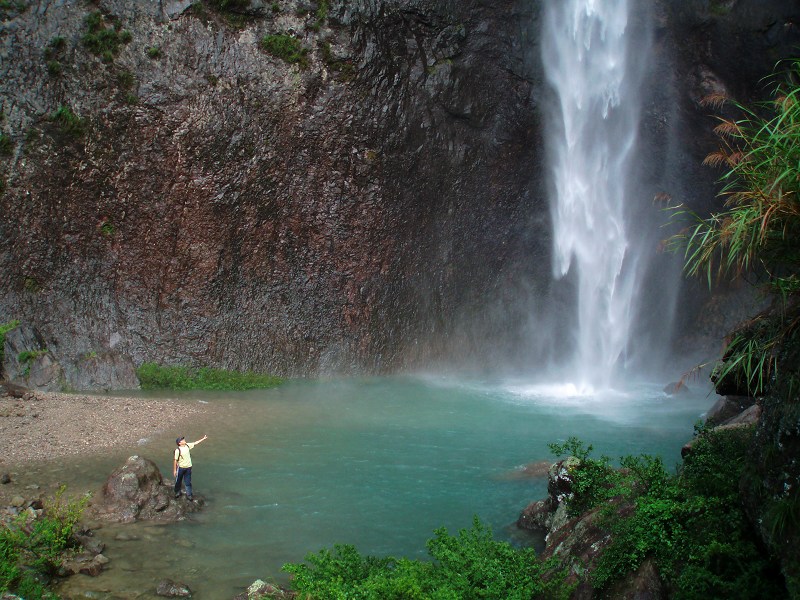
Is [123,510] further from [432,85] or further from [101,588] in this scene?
[432,85]

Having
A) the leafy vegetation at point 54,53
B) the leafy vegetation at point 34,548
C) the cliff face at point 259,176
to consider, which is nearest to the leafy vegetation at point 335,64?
the cliff face at point 259,176

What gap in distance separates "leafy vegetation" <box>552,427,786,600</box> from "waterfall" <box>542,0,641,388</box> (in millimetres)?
14670

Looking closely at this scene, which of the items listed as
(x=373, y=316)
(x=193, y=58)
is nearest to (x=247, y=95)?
(x=193, y=58)

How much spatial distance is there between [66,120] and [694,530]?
1759 cm

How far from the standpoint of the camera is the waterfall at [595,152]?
21281 millimetres

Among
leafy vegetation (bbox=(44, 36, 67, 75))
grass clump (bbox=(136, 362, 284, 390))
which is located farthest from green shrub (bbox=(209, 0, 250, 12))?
grass clump (bbox=(136, 362, 284, 390))

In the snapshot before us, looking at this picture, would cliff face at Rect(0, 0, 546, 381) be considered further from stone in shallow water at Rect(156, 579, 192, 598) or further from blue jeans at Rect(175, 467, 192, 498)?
stone in shallow water at Rect(156, 579, 192, 598)

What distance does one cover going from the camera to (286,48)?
19172 millimetres

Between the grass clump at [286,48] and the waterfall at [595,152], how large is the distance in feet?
25.3

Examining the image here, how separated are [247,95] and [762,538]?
17261mm

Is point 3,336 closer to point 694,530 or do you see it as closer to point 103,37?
point 103,37

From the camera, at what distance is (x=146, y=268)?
60.3ft

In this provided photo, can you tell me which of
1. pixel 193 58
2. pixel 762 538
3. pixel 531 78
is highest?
pixel 531 78

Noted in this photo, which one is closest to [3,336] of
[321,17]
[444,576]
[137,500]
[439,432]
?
[137,500]
